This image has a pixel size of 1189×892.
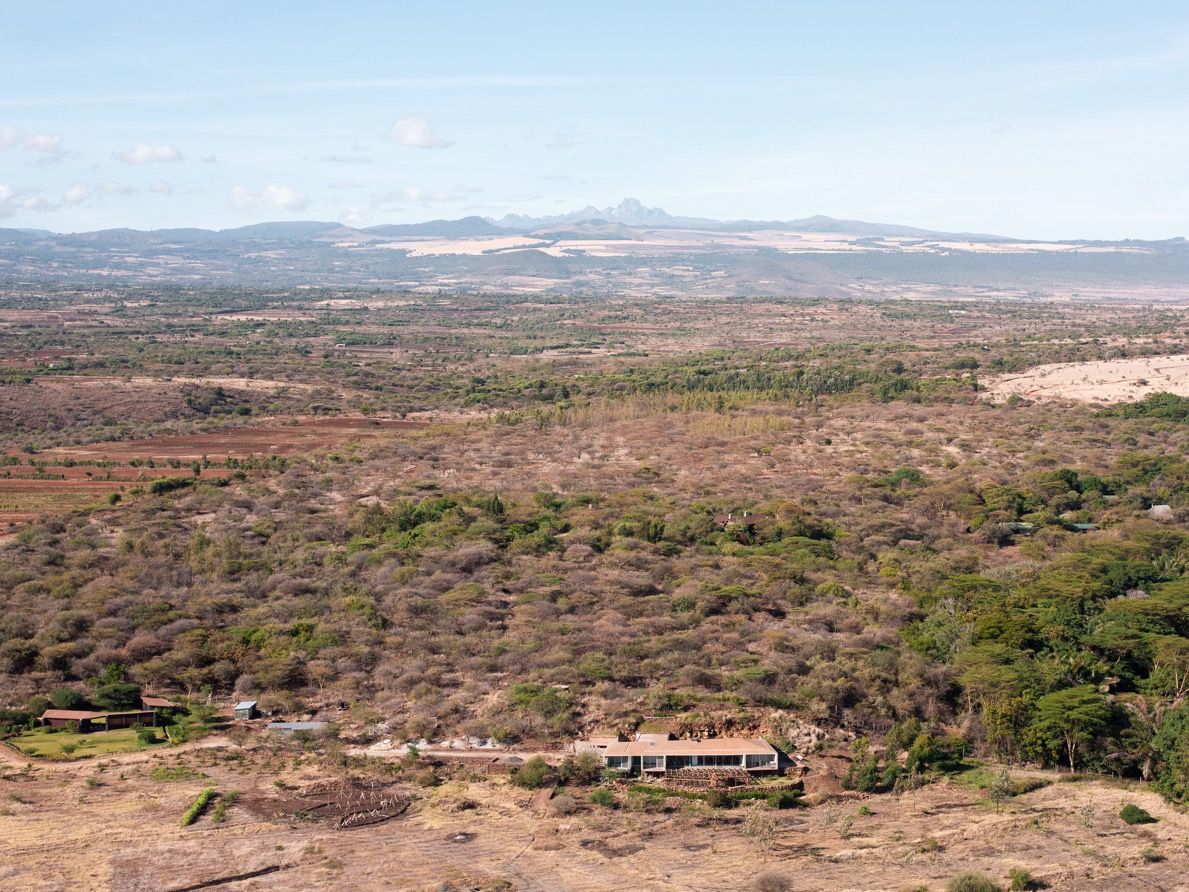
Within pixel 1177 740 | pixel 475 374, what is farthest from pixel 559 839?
pixel 475 374

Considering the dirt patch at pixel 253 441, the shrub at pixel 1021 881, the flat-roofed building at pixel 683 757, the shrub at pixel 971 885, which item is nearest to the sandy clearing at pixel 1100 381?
the dirt patch at pixel 253 441

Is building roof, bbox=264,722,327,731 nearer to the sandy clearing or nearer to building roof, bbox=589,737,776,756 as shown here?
building roof, bbox=589,737,776,756

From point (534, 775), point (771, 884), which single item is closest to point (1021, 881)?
point (771, 884)

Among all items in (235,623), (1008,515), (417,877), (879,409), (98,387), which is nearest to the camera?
(417,877)

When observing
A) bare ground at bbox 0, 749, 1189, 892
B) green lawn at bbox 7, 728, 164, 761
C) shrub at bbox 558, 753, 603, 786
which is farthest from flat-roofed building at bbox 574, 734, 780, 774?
green lawn at bbox 7, 728, 164, 761

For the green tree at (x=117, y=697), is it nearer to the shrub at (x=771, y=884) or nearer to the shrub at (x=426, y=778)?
the shrub at (x=426, y=778)

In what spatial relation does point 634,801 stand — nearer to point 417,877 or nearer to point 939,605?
point 417,877

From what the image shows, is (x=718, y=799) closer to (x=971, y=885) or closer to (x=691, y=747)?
(x=691, y=747)
